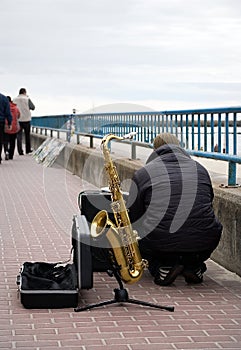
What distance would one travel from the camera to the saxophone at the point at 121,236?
7180 mm

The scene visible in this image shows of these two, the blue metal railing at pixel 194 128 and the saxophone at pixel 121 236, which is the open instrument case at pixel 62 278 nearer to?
the saxophone at pixel 121 236

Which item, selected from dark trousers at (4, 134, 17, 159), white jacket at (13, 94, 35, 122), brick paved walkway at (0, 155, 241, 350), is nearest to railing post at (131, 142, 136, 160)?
brick paved walkway at (0, 155, 241, 350)

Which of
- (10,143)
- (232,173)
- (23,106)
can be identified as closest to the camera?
(232,173)

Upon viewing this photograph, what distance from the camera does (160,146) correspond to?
803 centimetres

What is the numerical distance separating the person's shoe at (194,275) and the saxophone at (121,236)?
50 centimetres

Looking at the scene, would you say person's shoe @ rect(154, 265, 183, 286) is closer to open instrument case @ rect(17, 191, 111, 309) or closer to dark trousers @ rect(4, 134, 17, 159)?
open instrument case @ rect(17, 191, 111, 309)

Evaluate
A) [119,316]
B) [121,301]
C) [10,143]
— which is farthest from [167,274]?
[10,143]

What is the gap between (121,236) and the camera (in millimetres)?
7223

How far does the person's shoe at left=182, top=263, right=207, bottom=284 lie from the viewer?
7707 mm

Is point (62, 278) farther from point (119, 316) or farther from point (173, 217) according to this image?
point (173, 217)

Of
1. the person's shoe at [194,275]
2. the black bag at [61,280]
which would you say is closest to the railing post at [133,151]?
the person's shoe at [194,275]

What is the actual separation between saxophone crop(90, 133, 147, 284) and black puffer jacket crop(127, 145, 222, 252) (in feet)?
0.93

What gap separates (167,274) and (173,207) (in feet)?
1.98

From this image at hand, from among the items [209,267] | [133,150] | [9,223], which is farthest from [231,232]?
[133,150]
